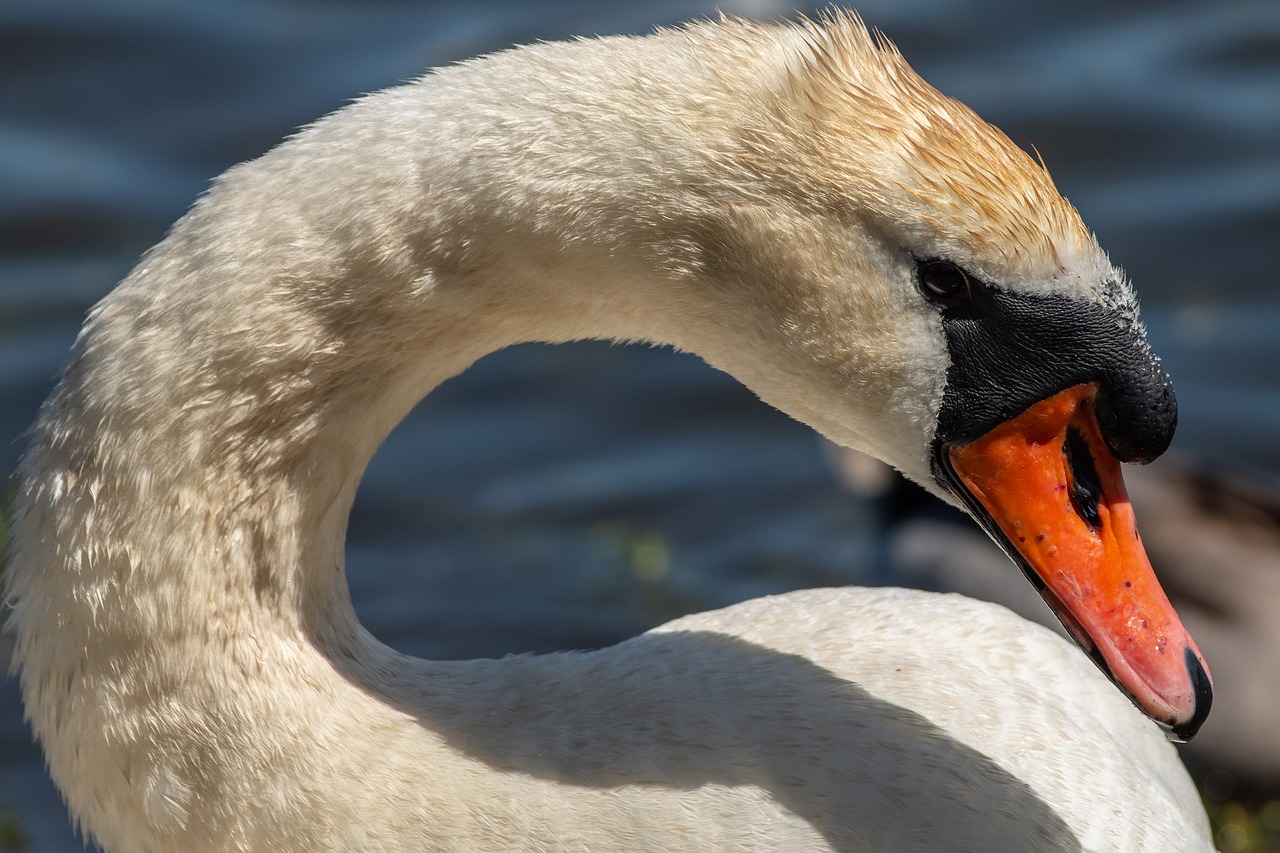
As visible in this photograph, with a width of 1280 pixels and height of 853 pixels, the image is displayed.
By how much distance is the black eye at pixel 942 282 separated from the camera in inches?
85.7

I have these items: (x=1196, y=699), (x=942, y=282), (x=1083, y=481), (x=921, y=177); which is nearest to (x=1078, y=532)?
(x=1083, y=481)

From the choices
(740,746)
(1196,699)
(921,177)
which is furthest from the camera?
(740,746)

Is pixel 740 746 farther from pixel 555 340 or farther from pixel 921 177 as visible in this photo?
pixel 921 177

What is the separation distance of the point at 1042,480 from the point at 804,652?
57cm

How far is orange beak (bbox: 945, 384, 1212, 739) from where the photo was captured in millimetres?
2266

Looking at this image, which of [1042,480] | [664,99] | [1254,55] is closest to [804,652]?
[1042,480]

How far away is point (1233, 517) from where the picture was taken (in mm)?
5199

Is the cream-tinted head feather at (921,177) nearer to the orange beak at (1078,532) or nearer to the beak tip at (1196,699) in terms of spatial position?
the orange beak at (1078,532)

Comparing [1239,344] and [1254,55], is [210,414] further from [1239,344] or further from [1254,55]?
[1254,55]

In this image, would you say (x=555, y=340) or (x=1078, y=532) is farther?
(x=555, y=340)

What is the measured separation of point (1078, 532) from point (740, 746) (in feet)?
1.89

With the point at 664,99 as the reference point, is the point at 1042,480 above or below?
below

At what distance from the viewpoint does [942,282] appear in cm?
219

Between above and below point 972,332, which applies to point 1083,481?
below
